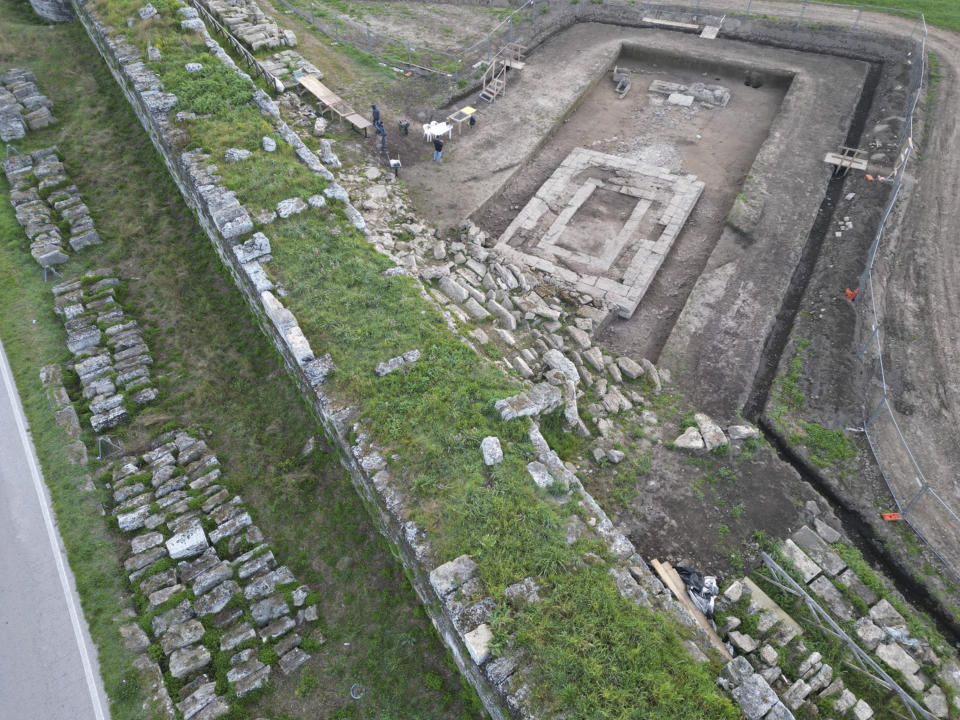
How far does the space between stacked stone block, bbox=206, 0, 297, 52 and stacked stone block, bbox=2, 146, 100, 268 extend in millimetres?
8638

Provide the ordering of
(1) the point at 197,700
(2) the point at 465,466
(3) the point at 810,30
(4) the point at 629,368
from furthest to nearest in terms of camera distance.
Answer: (3) the point at 810,30 < (4) the point at 629,368 < (2) the point at 465,466 < (1) the point at 197,700

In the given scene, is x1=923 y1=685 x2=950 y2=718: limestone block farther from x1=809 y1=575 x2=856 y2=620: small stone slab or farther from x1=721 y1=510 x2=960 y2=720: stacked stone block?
x1=809 y1=575 x2=856 y2=620: small stone slab

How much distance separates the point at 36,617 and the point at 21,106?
56.5 feet

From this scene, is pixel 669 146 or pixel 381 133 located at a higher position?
pixel 669 146

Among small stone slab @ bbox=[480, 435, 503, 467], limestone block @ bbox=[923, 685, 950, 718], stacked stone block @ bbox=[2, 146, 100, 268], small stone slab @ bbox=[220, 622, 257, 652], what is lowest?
small stone slab @ bbox=[220, 622, 257, 652]

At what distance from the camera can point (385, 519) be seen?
10.3m

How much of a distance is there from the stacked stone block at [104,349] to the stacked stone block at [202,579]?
4.49 ft

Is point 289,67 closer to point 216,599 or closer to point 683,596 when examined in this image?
point 216,599

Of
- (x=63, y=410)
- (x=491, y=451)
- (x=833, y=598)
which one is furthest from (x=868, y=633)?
(x=63, y=410)

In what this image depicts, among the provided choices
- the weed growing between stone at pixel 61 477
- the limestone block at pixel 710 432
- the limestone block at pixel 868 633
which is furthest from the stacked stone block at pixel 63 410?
the limestone block at pixel 868 633

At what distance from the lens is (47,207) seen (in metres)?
16.8

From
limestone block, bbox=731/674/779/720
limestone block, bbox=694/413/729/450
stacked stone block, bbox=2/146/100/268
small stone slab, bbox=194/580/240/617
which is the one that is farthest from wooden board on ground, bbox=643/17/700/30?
small stone slab, bbox=194/580/240/617

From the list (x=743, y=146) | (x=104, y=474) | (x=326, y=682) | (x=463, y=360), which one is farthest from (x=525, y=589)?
(x=743, y=146)

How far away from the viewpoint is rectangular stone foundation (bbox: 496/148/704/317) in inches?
683
